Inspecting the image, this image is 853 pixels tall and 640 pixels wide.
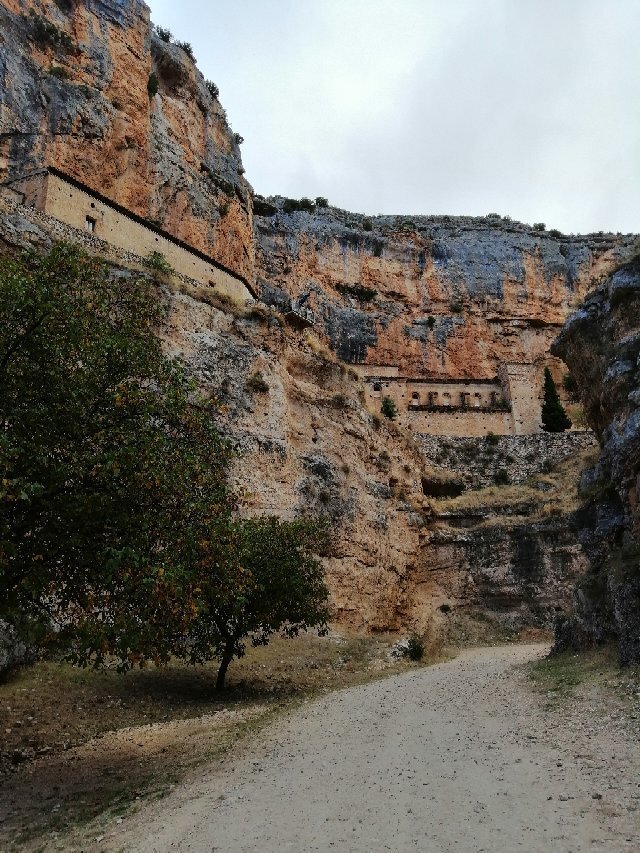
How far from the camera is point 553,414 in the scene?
4941cm

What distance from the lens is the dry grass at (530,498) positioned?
108 ft

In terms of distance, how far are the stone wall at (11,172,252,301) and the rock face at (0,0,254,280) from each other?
2.66 m

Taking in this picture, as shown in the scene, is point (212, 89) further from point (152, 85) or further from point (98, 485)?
point (98, 485)

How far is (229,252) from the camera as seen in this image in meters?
43.1

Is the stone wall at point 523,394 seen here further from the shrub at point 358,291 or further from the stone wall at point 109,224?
the stone wall at point 109,224

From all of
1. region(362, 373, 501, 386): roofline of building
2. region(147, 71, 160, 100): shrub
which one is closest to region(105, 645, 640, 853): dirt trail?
region(147, 71, 160, 100): shrub

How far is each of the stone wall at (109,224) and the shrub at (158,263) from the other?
439 millimetres

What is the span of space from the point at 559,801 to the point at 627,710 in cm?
411

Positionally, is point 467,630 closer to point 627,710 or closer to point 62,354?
point 627,710

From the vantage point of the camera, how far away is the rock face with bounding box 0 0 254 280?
32.4 meters

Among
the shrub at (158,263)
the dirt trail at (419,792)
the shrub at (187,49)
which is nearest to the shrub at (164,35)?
the shrub at (187,49)

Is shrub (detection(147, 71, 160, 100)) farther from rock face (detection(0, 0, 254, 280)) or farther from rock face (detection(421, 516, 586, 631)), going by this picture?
rock face (detection(421, 516, 586, 631))

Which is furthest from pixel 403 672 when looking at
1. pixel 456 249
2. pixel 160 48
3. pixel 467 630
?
pixel 456 249

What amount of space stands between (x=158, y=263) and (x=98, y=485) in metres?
21.3
